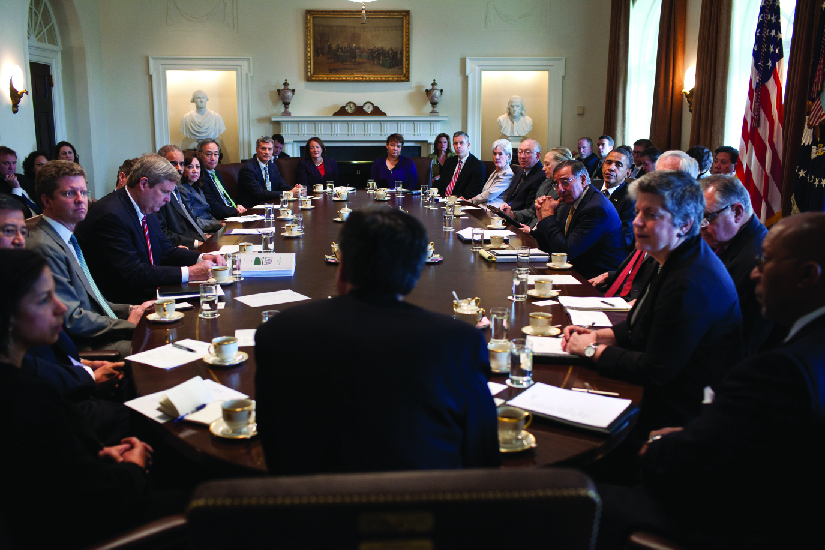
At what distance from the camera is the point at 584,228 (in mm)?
4496

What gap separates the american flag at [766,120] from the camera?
6234 millimetres

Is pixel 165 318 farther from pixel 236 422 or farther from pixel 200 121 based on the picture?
pixel 200 121

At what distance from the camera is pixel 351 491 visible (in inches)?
35.3

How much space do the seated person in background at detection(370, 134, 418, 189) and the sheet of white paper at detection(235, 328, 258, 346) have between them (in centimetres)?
642

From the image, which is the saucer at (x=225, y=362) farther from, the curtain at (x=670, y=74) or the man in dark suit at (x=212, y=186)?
the curtain at (x=670, y=74)

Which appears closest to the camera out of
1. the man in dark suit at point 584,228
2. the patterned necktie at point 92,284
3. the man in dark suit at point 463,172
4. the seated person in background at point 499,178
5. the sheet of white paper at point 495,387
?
the sheet of white paper at point 495,387

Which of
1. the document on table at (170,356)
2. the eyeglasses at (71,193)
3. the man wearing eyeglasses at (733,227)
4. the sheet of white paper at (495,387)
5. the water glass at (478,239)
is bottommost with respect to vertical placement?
the sheet of white paper at (495,387)

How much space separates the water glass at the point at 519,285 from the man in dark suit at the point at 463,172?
531cm

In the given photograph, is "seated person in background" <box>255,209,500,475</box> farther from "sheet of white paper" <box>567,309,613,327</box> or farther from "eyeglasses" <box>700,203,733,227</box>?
"eyeglasses" <box>700,203,733,227</box>

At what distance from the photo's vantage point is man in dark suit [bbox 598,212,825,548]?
1.42 meters

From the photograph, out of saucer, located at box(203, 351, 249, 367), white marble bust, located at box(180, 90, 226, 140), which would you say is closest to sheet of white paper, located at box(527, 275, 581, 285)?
saucer, located at box(203, 351, 249, 367)

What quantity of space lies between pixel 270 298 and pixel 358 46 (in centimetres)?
925

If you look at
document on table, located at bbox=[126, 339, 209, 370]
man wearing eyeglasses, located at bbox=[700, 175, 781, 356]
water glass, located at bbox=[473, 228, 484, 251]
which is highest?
man wearing eyeglasses, located at bbox=[700, 175, 781, 356]

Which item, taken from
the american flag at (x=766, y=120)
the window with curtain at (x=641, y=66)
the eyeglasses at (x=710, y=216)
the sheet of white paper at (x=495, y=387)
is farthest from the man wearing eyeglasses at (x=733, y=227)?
the window with curtain at (x=641, y=66)
